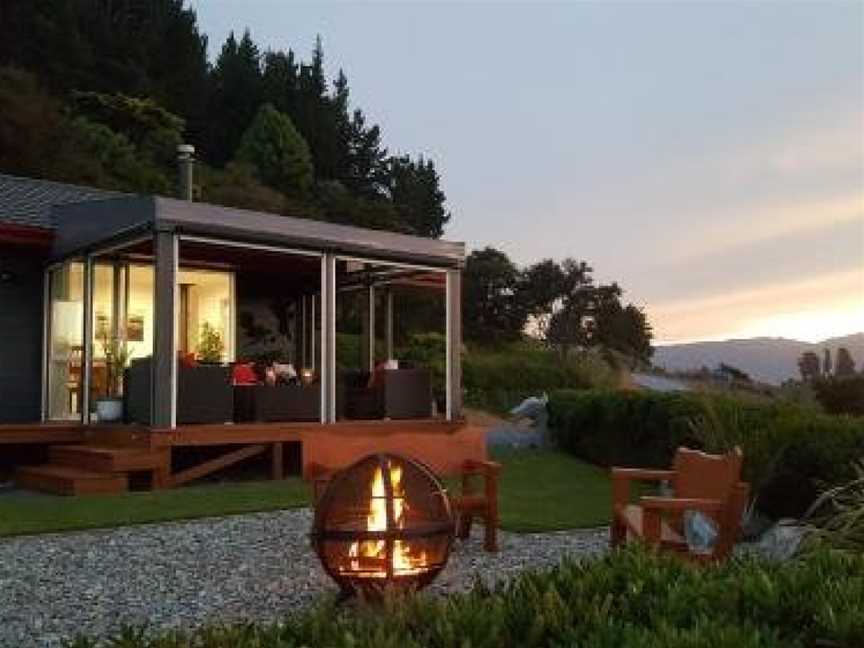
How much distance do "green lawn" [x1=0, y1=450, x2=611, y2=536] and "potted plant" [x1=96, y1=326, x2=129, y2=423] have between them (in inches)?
55.6

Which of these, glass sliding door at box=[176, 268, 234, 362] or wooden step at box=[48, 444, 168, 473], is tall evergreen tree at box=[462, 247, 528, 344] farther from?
wooden step at box=[48, 444, 168, 473]

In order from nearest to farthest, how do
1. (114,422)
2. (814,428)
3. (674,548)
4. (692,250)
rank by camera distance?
1. (674,548)
2. (814,428)
3. (114,422)
4. (692,250)

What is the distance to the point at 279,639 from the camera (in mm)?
2541

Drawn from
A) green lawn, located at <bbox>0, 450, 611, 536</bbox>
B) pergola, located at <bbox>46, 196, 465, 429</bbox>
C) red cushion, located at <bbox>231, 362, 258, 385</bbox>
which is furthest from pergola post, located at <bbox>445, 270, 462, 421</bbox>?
red cushion, located at <bbox>231, 362, 258, 385</bbox>

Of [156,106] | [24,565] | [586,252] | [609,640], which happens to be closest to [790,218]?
[24,565]

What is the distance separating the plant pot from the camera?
38.9 feet

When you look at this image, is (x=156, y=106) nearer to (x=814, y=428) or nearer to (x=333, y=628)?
(x=814, y=428)

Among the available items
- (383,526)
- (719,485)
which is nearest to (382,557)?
(383,526)

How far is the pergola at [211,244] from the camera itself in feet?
35.5

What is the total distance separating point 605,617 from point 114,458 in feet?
28.3

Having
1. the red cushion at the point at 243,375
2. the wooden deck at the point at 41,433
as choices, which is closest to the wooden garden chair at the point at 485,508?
the red cushion at the point at 243,375

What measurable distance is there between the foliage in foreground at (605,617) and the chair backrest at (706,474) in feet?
8.30

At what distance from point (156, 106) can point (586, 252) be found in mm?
16485

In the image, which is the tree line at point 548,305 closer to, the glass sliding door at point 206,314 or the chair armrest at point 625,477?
the glass sliding door at point 206,314
